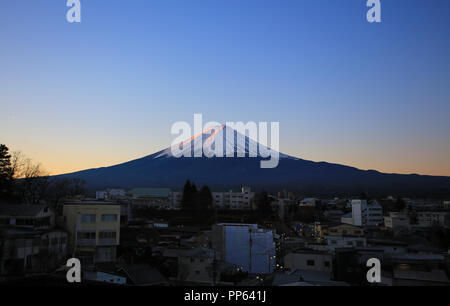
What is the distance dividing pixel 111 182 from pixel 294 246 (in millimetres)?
68696

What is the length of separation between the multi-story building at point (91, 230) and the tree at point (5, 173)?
4.73 meters

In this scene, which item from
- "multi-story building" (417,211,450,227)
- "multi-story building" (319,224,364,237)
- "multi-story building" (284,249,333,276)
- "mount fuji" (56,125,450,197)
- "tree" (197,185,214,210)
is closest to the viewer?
"multi-story building" (284,249,333,276)

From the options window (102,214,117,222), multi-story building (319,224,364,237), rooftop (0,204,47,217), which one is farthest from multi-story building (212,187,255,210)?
rooftop (0,204,47,217)

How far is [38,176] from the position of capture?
21.4m

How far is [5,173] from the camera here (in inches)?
643

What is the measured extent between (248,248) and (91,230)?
6.22 m

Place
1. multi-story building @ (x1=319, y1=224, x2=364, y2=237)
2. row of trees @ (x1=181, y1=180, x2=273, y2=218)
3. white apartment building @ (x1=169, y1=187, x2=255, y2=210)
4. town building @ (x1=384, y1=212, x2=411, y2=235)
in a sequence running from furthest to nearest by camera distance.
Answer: white apartment building @ (x1=169, y1=187, x2=255, y2=210)
row of trees @ (x1=181, y1=180, x2=273, y2=218)
town building @ (x1=384, y1=212, x2=411, y2=235)
multi-story building @ (x1=319, y1=224, x2=364, y2=237)

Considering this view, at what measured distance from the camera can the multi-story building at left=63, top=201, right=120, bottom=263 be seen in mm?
12500

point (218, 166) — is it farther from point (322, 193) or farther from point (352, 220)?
point (352, 220)

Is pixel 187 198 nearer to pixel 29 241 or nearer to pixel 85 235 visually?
pixel 85 235

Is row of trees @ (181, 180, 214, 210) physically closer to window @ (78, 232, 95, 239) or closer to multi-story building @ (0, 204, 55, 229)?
window @ (78, 232, 95, 239)

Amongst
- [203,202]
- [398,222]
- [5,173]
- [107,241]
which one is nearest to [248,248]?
[107,241]

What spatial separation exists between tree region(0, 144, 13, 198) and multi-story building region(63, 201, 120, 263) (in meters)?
4.73
